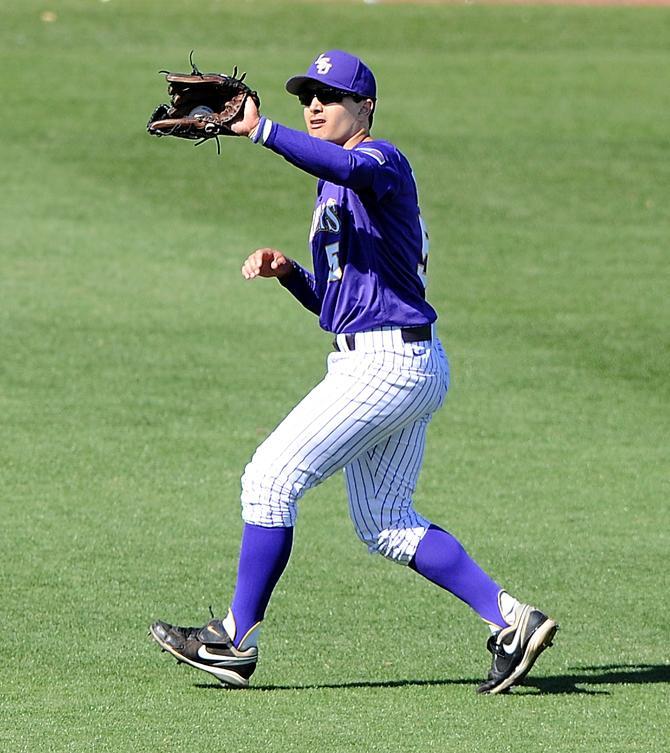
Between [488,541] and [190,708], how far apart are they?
2.44 meters

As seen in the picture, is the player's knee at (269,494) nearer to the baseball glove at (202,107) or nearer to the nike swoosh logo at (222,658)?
the nike swoosh logo at (222,658)

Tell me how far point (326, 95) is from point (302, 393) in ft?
15.3

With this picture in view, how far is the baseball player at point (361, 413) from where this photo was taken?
505cm

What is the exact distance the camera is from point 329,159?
15.5 feet

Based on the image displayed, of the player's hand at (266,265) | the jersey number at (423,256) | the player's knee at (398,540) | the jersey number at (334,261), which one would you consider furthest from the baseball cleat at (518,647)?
the player's hand at (266,265)

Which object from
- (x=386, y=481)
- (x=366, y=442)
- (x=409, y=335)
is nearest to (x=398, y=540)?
(x=386, y=481)

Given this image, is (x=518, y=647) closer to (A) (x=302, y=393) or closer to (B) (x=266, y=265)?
(B) (x=266, y=265)

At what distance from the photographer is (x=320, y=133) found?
523cm

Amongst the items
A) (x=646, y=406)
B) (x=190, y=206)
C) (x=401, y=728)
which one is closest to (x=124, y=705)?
(x=401, y=728)

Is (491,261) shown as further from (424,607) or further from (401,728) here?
(401,728)

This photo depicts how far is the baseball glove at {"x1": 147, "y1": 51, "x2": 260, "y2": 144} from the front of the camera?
4875 mm

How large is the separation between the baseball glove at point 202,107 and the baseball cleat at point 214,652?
159cm

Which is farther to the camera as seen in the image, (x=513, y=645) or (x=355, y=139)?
(x=355, y=139)

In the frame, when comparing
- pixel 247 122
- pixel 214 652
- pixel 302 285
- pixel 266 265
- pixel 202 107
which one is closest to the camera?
pixel 247 122
